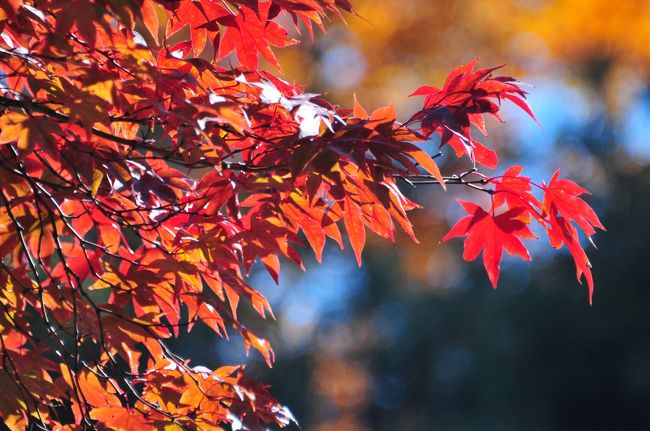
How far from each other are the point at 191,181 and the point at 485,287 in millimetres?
5865

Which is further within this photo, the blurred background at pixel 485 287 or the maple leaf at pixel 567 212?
the blurred background at pixel 485 287

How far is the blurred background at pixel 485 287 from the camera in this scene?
5.82m

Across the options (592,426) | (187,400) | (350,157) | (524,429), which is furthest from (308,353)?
(350,157)

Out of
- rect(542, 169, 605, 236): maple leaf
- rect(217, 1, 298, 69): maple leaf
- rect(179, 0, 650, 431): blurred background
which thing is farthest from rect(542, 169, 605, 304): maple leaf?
rect(179, 0, 650, 431): blurred background

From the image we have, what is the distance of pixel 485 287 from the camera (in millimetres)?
7047

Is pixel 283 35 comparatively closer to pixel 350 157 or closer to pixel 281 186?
pixel 281 186

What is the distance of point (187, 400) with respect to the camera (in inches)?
55.8

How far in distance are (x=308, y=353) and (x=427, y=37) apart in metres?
5.28

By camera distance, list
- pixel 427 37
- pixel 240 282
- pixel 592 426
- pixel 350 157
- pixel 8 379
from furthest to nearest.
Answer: pixel 427 37 < pixel 592 426 < pixel 240 282 < pixel 8 379 < pixel 350 157

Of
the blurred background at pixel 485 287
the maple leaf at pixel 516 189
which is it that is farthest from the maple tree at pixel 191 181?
the blurred background at pixel 485 287

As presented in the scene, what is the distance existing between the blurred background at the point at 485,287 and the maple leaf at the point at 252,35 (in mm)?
4968

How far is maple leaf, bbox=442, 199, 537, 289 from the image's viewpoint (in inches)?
53.1

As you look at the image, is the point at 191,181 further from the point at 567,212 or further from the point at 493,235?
the point at 567,212

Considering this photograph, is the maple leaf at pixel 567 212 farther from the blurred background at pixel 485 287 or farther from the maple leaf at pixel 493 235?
the blurred background at pixel 485 287
